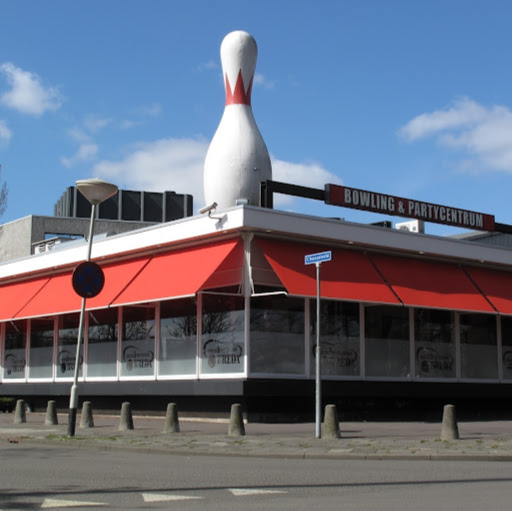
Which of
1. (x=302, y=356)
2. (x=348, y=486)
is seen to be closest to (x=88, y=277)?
(x=302, y=356)

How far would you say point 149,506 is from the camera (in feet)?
30.3

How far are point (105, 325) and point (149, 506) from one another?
19763 millimetres

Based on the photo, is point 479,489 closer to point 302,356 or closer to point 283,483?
point 283,483

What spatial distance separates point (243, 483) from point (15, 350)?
23.2m

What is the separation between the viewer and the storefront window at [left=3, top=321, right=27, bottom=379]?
32.2 metres

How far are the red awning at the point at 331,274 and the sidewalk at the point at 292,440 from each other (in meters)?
3.50

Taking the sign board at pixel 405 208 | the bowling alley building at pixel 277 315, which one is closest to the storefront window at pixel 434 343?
the bowling alley building at pixel 277 315

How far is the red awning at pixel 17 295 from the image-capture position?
30.7 meters

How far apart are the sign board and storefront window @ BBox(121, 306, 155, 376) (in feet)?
21.8

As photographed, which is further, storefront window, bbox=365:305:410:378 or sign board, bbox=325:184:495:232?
sign board, bbox=325:184:495:232

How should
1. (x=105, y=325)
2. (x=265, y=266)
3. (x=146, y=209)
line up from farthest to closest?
(x=146, y=209)
(x=105, y=325)
(x=265, y=266)

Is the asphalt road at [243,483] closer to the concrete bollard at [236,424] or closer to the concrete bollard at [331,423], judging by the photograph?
the concrete bollard at [331,423]

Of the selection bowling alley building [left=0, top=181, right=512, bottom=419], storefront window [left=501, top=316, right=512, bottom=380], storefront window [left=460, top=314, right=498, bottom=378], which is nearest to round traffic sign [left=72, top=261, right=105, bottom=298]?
bowling alley building [left=0, top=181, right=512, bottom=419]

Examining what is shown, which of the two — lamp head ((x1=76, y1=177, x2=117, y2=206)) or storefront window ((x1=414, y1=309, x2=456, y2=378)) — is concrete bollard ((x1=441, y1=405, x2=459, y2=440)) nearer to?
lamp head ((x1=76, y1=177, x2=117, y2=206))
